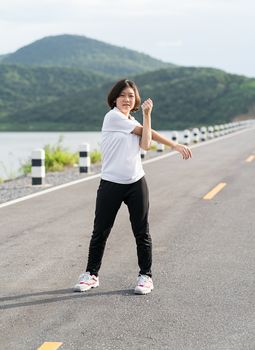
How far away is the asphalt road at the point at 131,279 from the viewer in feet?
16.9

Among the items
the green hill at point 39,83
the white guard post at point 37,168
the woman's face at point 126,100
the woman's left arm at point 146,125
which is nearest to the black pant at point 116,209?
the woman's left arm at point 146,125

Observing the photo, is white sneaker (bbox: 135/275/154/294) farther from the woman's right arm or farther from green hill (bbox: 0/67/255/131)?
green hill (bbox: 0/67/255/131)

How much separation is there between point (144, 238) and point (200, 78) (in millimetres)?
146271

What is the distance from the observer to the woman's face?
6376 mm

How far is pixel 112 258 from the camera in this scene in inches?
305

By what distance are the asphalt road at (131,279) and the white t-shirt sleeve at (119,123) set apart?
4.40ft

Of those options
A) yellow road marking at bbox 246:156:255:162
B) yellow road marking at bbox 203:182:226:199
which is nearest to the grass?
yellow road marking at bbox 246:156:255:162

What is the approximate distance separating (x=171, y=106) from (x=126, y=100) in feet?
422

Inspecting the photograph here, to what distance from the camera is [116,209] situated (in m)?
6.46

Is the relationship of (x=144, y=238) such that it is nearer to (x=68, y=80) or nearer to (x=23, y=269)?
(x=23, y=269)

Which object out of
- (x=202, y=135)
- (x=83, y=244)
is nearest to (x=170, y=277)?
(x=83, y=244)

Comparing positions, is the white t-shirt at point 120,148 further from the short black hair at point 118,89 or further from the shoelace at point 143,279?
the shoelace at point 143,279

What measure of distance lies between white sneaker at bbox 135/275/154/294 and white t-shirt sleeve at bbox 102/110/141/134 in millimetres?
1218

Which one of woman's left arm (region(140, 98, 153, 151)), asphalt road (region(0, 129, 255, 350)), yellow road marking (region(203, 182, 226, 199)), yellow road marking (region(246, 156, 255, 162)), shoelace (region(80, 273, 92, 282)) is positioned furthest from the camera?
yellow road marking (region(246, 156, 255, 162))
